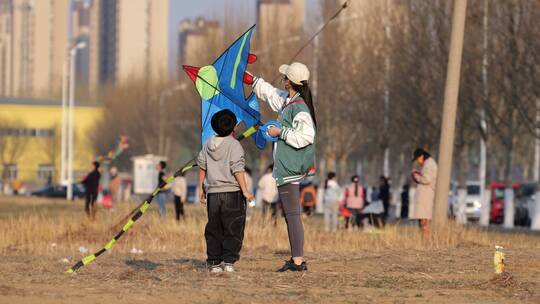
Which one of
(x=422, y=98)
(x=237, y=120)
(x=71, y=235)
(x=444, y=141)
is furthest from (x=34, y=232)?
(x=422, y=98)

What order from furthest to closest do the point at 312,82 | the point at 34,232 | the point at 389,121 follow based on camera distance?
the point at 312,82
the point at 389,121
the point at 34,232

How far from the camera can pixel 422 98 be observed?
163ft

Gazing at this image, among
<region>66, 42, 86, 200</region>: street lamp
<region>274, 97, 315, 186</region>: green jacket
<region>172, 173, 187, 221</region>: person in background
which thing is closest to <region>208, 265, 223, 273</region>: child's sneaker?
<region>274, 97, 315, 186</region>: green jacket

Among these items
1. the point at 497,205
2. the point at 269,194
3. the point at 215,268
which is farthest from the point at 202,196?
the point at 497,205

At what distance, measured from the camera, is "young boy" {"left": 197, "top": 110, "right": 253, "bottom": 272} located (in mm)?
12867

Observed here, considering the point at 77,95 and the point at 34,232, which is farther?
the point at 77,95

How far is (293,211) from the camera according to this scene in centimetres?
1287

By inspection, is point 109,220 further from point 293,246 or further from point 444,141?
point 293,246

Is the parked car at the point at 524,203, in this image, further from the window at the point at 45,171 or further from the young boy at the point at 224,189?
the window at the point at 45,171

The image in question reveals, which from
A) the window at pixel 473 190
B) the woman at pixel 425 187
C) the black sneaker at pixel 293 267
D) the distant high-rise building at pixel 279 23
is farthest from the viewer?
the distant high-rise building at pixel 279 23

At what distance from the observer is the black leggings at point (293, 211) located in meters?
12.9

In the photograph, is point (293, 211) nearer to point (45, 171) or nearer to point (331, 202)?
point (331, 202)

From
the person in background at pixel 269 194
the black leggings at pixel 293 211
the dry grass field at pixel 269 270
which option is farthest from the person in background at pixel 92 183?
the black leggings at pixel 293 211

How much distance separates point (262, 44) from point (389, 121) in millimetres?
11534
